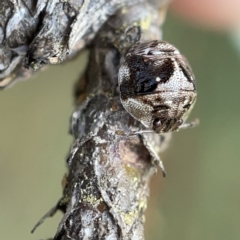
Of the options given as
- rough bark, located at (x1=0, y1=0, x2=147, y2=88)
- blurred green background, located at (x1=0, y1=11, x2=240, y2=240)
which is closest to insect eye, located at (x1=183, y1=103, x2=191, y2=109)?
rough bark, located at (x1=0, y1=0, x2=147, y2=88)

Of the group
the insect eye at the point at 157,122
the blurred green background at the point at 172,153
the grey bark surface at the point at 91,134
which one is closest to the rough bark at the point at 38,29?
the grey bark surface at the point at 91,134

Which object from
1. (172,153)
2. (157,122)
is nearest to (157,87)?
(157,122)

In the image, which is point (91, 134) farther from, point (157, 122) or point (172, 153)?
point (172, 153)

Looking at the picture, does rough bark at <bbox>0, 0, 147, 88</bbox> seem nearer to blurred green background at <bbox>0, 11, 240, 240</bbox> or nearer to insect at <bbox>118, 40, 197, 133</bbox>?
insect at <bbox>118, 40, 197, 133</bbox>

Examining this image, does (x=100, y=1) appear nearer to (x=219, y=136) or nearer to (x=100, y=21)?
(x=100, y=21)

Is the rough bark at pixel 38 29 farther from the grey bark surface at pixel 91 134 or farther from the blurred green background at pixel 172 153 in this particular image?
the blurred green background at pixel 172 153

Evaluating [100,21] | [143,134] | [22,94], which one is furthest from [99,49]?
[22,94]
